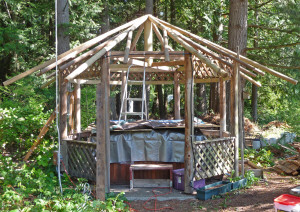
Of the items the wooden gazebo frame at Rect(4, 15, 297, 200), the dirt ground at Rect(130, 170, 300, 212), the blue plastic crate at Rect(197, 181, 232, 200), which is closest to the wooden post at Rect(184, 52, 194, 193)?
the wooden gazebo frame at Rect(4, 15, 297, 200)

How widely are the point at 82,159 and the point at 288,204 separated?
4300mm

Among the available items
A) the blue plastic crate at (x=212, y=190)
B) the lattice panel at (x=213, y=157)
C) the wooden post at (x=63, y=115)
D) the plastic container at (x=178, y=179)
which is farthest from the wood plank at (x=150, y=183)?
the wooden post at (x=63, y=115)

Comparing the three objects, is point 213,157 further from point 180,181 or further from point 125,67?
point 125,67

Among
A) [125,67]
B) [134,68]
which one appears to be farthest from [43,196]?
[134,68]

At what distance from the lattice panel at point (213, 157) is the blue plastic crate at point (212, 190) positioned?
265 millimetres

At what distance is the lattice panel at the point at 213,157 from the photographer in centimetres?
709

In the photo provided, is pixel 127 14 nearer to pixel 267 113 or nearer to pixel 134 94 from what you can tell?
pixel 134 94

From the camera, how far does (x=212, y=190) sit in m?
6.63

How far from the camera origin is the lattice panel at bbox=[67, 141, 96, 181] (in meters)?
6.86

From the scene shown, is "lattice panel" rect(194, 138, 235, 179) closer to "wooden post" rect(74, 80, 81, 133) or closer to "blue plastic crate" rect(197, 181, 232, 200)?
"blue plastic crate" rect(197, 181, 232, 200)

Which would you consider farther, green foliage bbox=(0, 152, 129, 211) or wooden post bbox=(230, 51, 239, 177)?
wooden post bbox=(230, 51, 239, 177)

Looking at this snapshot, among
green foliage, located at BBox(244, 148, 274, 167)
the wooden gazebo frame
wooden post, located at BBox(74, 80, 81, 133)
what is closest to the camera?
the wooden gazebo frame

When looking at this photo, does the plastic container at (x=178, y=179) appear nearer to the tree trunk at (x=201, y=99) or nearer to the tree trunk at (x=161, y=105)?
the tree trunk at (x=201, y=99)

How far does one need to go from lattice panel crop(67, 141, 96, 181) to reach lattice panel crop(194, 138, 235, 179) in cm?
223
